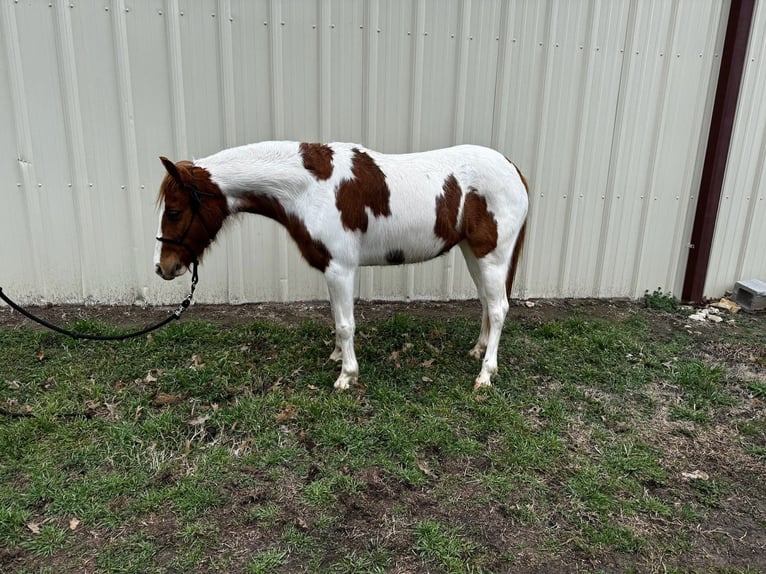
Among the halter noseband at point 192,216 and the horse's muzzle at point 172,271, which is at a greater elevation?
the halter noseband at point 192,216

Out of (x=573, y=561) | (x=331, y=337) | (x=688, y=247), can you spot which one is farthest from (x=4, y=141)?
(x=688, y=247)

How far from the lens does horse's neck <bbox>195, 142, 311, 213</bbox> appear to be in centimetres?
345

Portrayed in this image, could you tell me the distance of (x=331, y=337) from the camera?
15.6 feet

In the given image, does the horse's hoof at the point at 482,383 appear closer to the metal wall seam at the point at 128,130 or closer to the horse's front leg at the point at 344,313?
the horse's front leg at the point at 344,313

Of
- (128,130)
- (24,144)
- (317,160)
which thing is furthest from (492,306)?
(24,144)

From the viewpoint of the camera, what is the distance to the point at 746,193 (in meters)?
5.75

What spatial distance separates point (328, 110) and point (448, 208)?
1988 mm

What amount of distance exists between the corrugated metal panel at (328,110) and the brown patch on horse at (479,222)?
5.56 feet

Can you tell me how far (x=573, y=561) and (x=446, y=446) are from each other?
3.20ft

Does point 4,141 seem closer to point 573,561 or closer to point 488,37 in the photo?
point 488,37

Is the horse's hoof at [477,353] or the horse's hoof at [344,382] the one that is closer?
the horse's hoof at [344,382]

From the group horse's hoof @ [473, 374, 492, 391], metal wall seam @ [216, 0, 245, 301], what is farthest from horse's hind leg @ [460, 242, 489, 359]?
metal wall seam @ [216, 0, 245, 301]

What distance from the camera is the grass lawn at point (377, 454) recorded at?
8.39 feet

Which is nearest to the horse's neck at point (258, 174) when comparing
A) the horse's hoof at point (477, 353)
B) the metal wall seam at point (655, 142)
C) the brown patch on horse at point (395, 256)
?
A: the brown patch on horse at point (395, 256)
